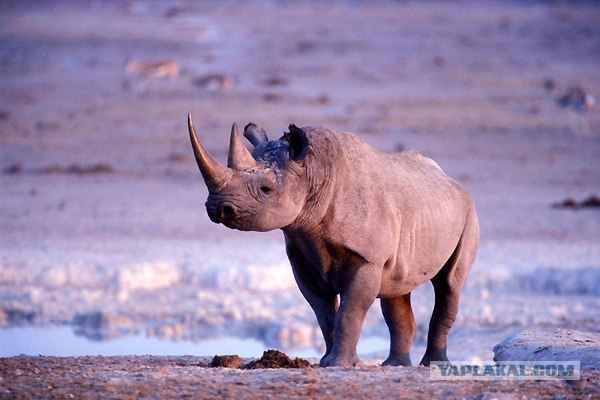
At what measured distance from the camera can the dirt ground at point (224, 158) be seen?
9.13m

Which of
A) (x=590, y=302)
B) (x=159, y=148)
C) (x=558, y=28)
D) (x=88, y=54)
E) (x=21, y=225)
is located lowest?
(x=590, y=302)

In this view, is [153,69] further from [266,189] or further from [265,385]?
[265,385]

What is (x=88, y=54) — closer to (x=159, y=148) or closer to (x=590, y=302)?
(x=159, y=148)

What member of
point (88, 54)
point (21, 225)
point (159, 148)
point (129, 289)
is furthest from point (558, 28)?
point (129, 289)

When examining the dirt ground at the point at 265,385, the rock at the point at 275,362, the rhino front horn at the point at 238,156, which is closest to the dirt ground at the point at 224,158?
→ the dirt ground at the point at 265,385

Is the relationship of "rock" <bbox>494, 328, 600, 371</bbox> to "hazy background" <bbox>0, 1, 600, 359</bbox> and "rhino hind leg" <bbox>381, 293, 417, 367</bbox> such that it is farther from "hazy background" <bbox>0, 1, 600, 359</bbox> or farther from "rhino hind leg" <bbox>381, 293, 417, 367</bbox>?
"hazy background" <bbox>0, 1, 600, 359</bbox>

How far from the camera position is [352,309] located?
8.12 meters

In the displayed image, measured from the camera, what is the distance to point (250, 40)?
180 feet

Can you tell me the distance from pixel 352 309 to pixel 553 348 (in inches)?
52.5

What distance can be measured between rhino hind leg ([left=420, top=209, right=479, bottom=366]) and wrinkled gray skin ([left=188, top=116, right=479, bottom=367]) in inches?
7.7

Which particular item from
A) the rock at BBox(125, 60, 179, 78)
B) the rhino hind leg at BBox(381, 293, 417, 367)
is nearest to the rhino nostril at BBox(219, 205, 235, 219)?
the rhino hind leg at BBox(381, 293, 417, 367)

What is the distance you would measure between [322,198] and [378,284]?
616 mm

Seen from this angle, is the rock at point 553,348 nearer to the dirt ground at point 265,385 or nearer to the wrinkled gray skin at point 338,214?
the dirt ground at point 265,385

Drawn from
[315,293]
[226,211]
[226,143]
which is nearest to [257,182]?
[226,211]
